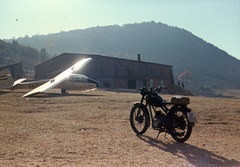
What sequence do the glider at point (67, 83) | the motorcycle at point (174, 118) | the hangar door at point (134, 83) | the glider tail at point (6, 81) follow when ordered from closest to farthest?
the motorcycle at point (174, 118) < the glider at point (67, 83) < the glider tail at point (6, 81) < the hangar door at point (134, 83)

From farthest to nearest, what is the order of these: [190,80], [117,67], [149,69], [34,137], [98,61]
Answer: [190,80], [149,69], [117,67], [98,61], [34,137]

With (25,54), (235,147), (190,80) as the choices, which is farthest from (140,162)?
(190,80)

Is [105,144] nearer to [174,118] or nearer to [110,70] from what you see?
[174,118]

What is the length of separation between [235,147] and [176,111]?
1.87 m

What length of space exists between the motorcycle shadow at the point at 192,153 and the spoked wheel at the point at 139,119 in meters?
0.58

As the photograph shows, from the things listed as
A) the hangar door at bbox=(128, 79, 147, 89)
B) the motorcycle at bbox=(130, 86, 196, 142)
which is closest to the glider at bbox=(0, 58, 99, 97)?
the motorcycle at bbox=(130, 86, 196, 142)

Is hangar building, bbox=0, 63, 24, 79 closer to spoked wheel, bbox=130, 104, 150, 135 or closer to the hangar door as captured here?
the hangar door

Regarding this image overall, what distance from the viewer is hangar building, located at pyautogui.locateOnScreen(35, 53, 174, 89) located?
157 feet

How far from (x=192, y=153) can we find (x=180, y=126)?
1.25 meters

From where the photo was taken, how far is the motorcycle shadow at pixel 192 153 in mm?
6488

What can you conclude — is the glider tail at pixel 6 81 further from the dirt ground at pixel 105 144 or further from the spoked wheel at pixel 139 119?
the spoked wheel at pixel 139 119

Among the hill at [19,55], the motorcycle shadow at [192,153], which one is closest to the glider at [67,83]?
the motorcycle shadow at [192,153]

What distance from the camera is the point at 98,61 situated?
158 ft

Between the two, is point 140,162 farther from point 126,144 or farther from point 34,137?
point 34,137
